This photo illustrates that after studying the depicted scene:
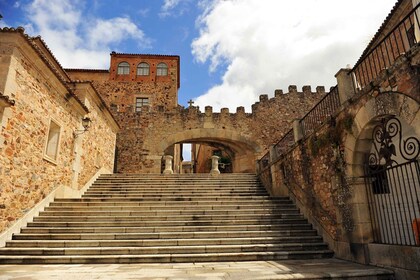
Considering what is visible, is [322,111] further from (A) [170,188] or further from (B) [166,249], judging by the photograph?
(A) [170,188]

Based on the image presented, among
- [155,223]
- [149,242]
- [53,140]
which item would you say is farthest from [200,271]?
[53,140]

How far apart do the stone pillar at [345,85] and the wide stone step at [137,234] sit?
3.32m

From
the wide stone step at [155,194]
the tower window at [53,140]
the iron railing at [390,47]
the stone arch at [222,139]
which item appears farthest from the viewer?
the stone arch at [222,139]

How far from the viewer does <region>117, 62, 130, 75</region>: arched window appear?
70.8 feet

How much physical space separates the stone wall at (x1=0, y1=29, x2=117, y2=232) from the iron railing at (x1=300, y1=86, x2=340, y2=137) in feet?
23.2

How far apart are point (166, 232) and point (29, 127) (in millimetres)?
4209

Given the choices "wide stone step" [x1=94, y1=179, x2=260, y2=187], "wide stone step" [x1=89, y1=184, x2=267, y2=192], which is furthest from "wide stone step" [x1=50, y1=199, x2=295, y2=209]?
"wide stone step" [x1=94, y1=179, x2=260, y2=187]

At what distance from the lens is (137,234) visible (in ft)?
19.9

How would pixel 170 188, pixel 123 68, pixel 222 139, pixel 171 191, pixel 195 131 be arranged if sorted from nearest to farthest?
1. pixel 171 191
2. pixel 170 188
3. pixel 195 131
4. pixel 222 139
5. pixel 123 68

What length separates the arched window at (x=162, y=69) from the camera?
22000 mm

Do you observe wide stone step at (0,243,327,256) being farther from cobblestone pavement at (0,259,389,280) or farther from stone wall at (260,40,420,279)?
stone wall at (260,40,420,279)

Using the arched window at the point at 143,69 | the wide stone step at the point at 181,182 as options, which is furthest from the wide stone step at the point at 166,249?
the arched window at the point at 143,69

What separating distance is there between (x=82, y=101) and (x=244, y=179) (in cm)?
709

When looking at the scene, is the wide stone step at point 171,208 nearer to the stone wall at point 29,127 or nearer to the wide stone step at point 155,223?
the wide stone step at point 155,223
